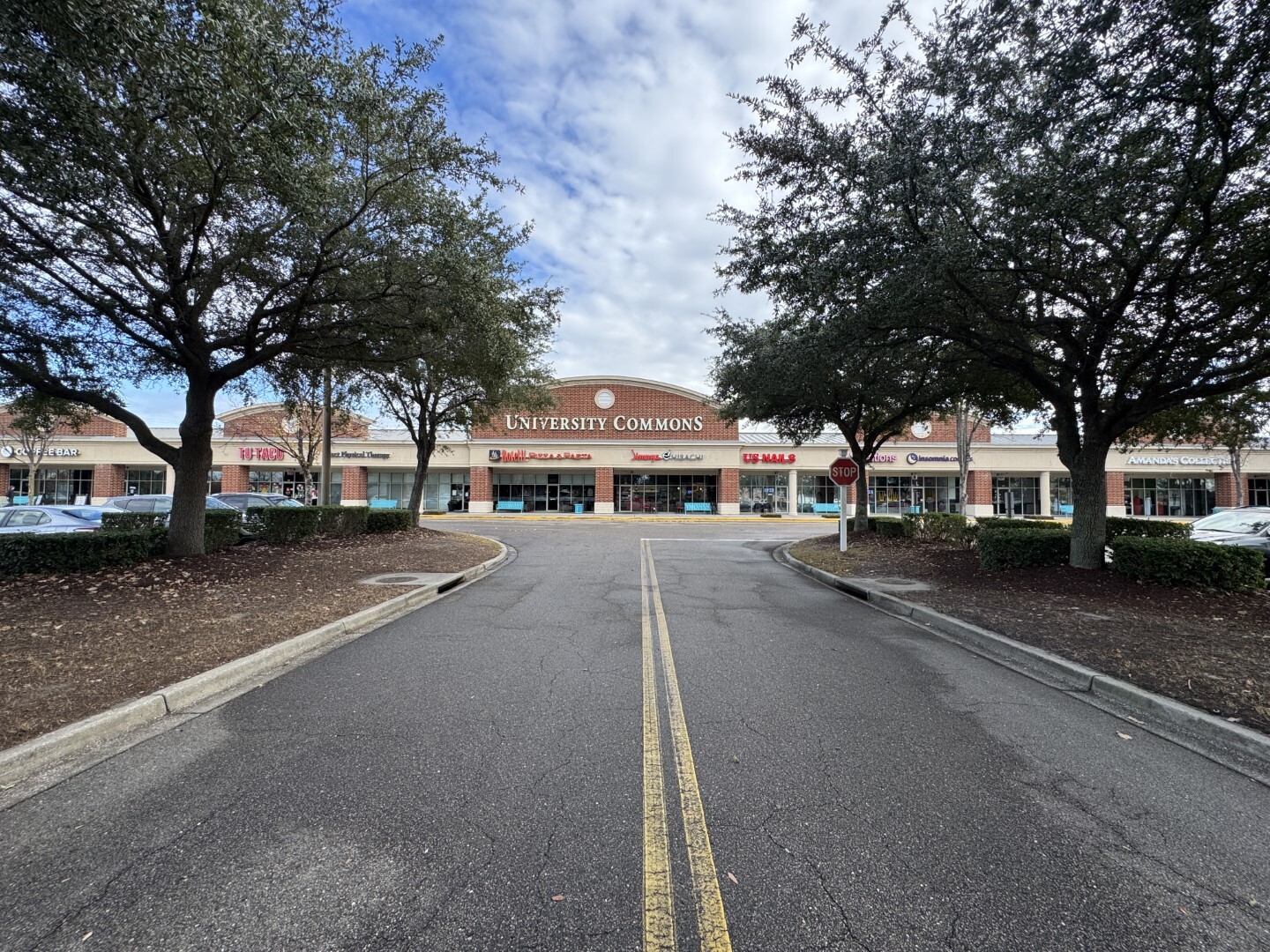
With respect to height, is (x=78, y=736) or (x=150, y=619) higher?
(x=150, y=619)

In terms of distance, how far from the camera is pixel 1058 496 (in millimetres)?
41000

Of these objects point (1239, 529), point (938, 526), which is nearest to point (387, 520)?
point (938, 526)

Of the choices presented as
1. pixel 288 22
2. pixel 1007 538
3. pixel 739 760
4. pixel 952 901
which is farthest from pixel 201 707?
pixel 1007 538

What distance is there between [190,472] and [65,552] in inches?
87.8

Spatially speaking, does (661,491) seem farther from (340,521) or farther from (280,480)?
(280,480)

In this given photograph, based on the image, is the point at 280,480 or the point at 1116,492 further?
the point at 280,480

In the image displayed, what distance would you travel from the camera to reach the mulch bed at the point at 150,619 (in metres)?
4.82

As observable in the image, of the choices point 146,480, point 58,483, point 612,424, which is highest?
point 612,424

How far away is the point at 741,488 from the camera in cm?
4125

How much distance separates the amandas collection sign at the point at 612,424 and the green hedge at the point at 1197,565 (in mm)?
31991

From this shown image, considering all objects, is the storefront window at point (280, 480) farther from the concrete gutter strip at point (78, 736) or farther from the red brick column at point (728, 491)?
the concrete gutter strip at point (78, 736)

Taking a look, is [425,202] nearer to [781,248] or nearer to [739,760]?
[781,248]

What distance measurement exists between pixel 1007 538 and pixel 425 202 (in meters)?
12.3

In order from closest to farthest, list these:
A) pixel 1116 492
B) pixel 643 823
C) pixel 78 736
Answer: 1. pixel 643 823
2. pixel 78 736
3. pixel 1116 492
